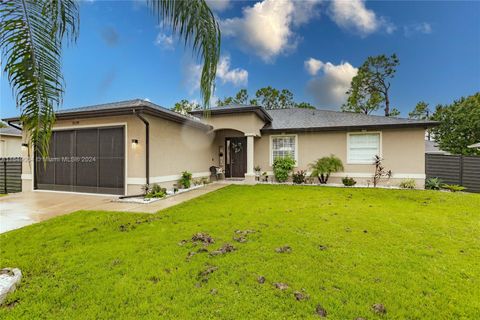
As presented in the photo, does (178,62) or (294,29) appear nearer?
(178,62)

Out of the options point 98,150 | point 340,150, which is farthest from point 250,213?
point 340,150

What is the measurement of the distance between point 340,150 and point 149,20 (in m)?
12.4

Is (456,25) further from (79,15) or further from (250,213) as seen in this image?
(79,15)

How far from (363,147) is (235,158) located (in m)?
7.57

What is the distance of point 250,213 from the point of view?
21.8 feet

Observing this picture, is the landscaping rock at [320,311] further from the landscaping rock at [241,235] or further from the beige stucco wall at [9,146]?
the beige stucco wall at [9,146]

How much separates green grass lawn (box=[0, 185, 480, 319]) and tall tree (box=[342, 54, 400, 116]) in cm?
2649

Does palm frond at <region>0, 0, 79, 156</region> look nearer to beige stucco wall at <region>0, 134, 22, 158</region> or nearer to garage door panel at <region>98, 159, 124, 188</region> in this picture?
garage door panel at <region>98, 159, 124, 188</region>

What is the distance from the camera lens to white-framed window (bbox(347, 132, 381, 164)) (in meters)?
12.3

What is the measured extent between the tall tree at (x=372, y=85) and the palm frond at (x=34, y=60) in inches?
1290

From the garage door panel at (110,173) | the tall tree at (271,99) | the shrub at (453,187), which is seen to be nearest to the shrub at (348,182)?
the shrub at (453,187)

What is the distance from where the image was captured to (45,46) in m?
1.99

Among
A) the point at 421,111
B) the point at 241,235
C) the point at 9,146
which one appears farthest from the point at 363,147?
the point at 421,111

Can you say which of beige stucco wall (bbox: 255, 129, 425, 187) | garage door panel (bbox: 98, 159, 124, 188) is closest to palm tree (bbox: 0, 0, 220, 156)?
garage door panel (bbox: 98, 159, 124, 188)
